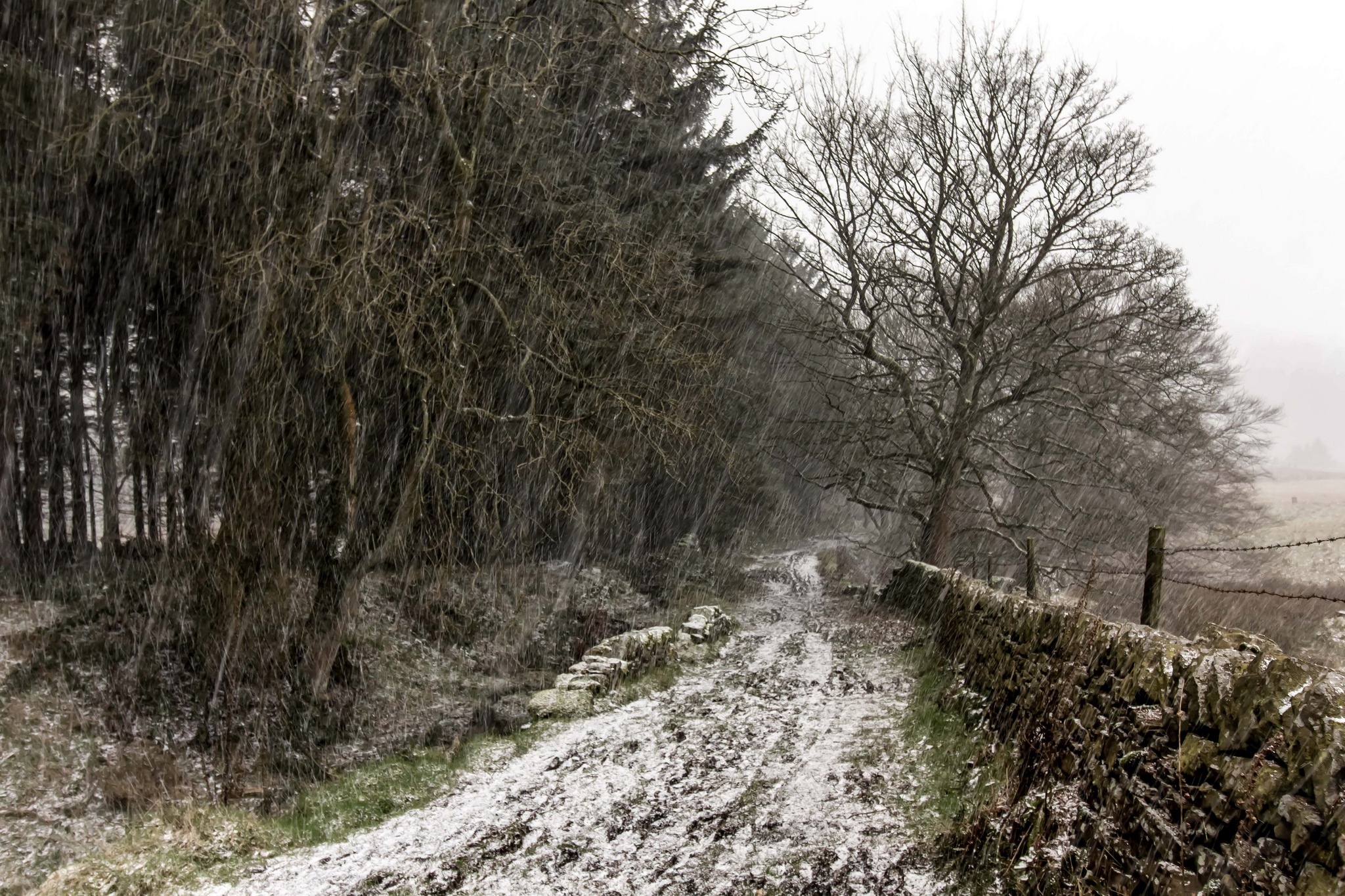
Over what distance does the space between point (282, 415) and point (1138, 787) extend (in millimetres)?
8328

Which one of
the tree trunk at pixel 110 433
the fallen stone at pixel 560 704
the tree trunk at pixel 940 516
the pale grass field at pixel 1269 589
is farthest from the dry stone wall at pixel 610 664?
the tree trunk at pixel 110 433

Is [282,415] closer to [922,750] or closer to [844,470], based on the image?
[922,750]

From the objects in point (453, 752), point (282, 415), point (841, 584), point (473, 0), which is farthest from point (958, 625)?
point (841, 584)

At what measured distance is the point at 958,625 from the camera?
9.62m

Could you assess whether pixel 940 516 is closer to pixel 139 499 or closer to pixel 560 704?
pixel 560 704

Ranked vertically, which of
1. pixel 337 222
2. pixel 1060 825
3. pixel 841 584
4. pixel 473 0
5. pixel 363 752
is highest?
pixel 473 0

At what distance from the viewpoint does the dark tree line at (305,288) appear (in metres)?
7.85

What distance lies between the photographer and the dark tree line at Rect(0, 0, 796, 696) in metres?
7.85

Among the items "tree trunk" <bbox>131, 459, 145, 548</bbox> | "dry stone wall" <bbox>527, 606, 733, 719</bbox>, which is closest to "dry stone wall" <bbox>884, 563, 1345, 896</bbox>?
"dry stone wall" <bbox>527, 606, 733, 719</bbox>

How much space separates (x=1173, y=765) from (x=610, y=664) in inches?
275

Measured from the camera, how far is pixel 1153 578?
19.6 ft

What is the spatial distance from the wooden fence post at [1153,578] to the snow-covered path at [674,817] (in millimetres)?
2316

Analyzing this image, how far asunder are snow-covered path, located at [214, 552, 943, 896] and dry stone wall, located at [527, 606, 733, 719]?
46 cm

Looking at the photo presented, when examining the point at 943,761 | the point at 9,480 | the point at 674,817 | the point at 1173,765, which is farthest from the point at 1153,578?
the point at 9,480
